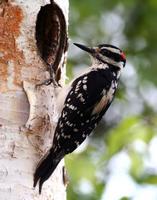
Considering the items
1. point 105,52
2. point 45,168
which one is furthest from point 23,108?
point 105,52

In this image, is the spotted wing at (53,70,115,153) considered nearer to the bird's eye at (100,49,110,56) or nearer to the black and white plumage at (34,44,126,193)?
the black and white plumage at (34,44,126,193)

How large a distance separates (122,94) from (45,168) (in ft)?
11.9

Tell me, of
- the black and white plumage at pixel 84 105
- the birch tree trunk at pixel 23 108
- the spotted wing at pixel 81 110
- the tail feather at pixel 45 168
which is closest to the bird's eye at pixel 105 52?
the black and white plumage at pixel 84 105

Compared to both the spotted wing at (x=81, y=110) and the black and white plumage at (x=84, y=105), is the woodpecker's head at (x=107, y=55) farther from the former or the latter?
the spotted wing at (x=81, y=110)

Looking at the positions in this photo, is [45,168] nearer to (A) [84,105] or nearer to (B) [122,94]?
(A) [84,105]

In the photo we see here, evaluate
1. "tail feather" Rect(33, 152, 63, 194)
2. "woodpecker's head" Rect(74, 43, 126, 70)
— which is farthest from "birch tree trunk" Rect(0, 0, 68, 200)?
"woodpecker's head" Rect(74, 43, 126, 70)

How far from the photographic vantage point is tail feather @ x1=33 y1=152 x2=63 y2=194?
4230mm

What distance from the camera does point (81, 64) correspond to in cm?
792

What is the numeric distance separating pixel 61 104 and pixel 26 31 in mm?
495

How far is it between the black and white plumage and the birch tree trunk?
67 mm

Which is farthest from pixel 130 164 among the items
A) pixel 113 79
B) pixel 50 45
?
pixel 50 45

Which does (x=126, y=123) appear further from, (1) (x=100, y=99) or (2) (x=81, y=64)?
(2) (x=81, y=64)

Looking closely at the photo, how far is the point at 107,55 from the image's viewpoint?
534 centimetres

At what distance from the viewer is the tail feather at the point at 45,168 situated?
4230mm
